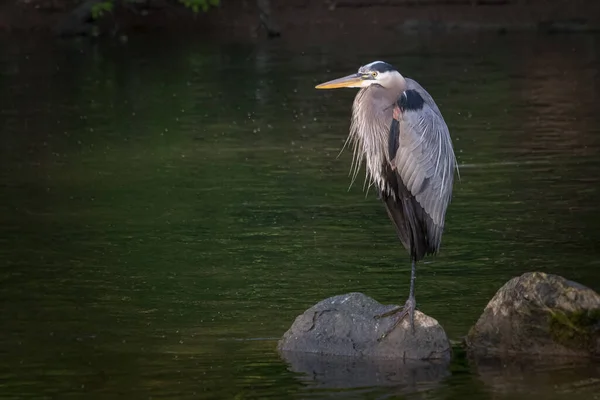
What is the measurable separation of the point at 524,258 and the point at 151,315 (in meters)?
2.95

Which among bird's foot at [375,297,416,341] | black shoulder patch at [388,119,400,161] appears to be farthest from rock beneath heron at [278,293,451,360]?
black shoulder patch at [388,119,400,161]

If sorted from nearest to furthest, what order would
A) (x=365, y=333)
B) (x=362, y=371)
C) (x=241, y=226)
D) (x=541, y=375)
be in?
(x=541, y=375) → (x=362, y=371) → (x=365, y=333) → (x=241, y=226)

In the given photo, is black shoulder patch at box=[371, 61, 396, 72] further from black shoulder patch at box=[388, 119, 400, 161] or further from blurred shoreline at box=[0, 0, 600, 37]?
blurred shoreline at box=[0, 0, 600, 37]

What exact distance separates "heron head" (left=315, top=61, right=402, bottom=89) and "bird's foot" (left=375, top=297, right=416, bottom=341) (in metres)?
1.23

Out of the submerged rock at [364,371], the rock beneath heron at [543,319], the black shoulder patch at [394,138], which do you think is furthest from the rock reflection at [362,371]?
the black shoulder patch at [394,138]

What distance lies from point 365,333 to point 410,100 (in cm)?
132

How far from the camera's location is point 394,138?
872cm

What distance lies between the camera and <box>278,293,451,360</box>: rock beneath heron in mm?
8516

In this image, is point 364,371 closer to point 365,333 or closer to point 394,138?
point 365,333

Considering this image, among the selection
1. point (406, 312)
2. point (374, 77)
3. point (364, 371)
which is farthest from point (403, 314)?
point (374, 77)

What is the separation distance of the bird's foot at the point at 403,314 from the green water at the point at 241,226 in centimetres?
37

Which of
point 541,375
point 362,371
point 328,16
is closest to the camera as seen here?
point 541,375

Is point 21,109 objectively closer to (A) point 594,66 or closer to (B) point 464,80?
(B) point 464,80

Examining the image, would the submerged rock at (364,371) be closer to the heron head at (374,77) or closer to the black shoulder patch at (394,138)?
the black shoulder patch at (394,138)
